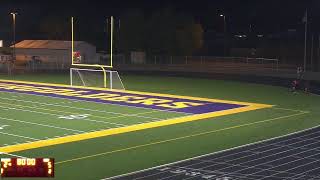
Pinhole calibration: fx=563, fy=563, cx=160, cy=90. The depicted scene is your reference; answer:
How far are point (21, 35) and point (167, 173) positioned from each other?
287 ft

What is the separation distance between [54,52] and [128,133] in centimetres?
4319

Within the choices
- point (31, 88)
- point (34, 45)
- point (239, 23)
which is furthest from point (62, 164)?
point (239, 23)

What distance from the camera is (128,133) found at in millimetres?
16484

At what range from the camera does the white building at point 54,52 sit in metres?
57.1

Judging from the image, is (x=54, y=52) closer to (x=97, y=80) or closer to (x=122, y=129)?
(x=97, y=80)

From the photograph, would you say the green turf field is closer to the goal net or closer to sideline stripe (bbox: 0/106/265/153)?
sideline stripe (bbox: 0/106/265/153)

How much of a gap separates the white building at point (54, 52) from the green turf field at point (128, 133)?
30.0 m

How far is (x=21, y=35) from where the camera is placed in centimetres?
9494

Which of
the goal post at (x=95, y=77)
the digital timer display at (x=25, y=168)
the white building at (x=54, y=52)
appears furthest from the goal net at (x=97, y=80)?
the digital timer display at (x=25, y=168)

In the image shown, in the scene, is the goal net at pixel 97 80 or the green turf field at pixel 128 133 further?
the goal net at pixel 97 80

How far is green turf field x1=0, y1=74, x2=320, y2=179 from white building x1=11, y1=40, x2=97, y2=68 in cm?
2998

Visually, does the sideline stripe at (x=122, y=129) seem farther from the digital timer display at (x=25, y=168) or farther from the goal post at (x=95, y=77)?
the digital timer display at (x=25, y=168)

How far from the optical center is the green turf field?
42.0 feet

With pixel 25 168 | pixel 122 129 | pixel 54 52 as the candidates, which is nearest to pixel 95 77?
pixel 122 129
